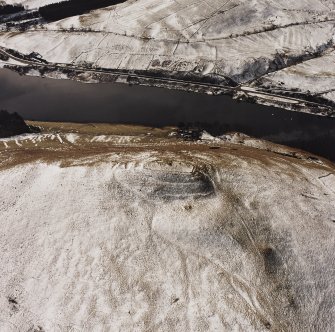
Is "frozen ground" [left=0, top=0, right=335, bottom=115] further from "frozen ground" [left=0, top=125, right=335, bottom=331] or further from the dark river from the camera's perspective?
"frozen ground" [left=0, top=125, right=335, bottom=331]

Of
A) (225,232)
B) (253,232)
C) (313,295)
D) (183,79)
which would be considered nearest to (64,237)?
(225,232)

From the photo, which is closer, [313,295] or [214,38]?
[313,295]

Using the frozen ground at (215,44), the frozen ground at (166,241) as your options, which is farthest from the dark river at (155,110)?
the frozen ground at (166,241)

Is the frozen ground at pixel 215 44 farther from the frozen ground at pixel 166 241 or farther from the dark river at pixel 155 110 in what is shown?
the frozen ground at pixel 166 241

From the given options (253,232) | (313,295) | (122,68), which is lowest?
(313,295)

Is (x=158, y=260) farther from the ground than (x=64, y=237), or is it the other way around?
(x=64, y=237)

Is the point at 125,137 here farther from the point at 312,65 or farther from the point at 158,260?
the point at 312,65
